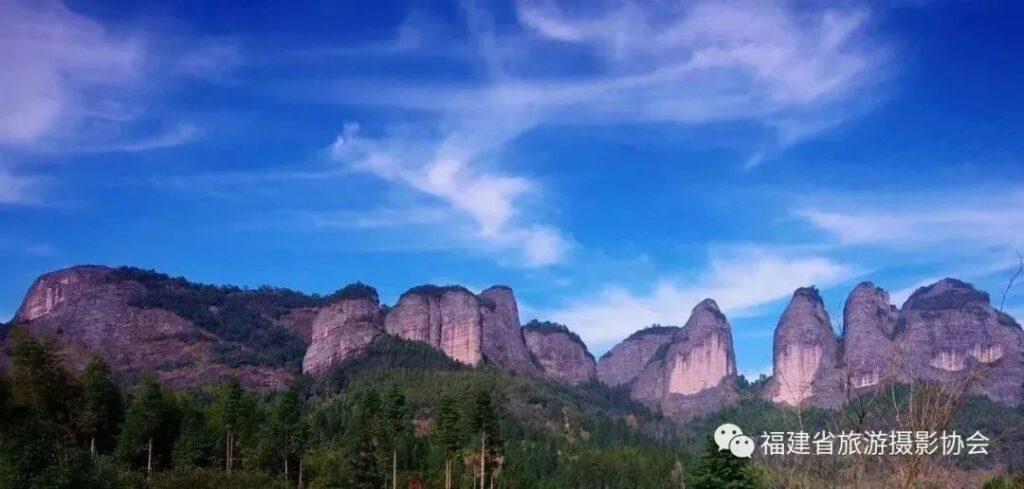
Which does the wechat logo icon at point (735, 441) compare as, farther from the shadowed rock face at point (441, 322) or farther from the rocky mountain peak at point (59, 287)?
the rocky mountain peak at point (59, 287)

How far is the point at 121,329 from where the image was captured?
120312 millimetres

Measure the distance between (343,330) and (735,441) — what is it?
111958 mm

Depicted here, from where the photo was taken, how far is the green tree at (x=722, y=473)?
28.0 metres

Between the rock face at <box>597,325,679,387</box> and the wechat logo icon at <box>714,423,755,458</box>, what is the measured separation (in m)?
179

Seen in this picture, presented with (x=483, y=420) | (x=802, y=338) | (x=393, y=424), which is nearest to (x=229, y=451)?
(x=393, y=424)

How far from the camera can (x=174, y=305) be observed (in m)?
129

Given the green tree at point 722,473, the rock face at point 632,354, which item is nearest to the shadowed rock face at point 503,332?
the rock face at point 632,354

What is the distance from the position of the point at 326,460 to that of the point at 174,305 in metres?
91.8

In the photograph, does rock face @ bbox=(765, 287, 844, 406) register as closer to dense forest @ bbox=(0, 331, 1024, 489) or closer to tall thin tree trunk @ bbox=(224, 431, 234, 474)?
dense forest @ bbox=(0, 331, 1024, 489)

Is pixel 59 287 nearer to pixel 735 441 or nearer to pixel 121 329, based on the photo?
pixel 121 329

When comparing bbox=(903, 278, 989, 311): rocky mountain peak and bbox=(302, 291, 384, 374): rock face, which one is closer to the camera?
bbox=(302, 291, 384, 374): rock face

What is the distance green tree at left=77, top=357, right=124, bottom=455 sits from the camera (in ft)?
129

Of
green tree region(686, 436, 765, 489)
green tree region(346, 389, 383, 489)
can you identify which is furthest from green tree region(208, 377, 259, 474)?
green tree region(686, 436, 765, 489)

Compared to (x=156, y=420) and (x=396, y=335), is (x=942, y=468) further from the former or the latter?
(x=396, y=335)
